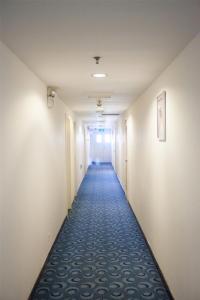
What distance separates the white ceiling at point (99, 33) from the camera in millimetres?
1574

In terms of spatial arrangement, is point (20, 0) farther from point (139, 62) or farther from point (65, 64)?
point (139, 62)

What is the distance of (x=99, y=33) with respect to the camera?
196 cm

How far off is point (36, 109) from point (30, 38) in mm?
1237

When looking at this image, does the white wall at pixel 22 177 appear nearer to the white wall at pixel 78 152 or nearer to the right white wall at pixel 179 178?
the right white wall at pixel 179 178

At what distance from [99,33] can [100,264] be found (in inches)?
113

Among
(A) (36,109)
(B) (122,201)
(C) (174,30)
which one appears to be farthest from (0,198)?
(B) (122,201)

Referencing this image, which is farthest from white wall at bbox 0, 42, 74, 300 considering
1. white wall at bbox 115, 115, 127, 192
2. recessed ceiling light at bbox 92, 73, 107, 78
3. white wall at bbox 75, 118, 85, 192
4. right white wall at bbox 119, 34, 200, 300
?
white wall at bbox 75, 118, 85, 192

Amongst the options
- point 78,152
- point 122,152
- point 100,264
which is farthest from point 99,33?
point 78,152

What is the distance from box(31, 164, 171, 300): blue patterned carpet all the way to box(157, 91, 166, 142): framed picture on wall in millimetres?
1638

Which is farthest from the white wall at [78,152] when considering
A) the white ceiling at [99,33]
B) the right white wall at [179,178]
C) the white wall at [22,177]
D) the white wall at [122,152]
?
the white ceiling at [99,33]

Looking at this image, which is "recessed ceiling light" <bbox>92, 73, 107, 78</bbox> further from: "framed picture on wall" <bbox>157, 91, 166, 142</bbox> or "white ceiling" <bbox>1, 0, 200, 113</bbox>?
"framed picture on wall" <bbox>157, 91, 166, 142</bbox>

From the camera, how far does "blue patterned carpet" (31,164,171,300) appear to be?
303 cm

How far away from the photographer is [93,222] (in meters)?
5.52

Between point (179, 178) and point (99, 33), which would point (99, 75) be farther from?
point (179, 178)
